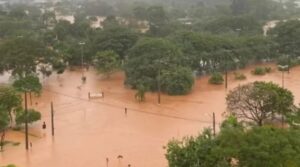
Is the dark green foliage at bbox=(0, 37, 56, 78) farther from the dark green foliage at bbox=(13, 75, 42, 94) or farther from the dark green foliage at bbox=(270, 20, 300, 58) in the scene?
the dark green foliage at bbox=(270, 20, 300, 58)

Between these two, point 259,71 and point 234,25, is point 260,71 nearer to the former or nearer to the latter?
point 259,71

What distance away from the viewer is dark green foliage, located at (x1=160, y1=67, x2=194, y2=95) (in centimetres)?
4072

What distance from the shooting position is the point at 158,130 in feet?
106

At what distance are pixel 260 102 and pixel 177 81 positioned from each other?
39.7 feet

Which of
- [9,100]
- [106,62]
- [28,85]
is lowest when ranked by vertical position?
[9,100]

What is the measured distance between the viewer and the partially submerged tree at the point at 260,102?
95.7 feet

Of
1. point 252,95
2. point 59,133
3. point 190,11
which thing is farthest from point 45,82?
point 190,11

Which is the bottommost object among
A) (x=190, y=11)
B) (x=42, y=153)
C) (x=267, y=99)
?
(x=42, y=153)

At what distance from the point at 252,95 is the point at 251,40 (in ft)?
76.3

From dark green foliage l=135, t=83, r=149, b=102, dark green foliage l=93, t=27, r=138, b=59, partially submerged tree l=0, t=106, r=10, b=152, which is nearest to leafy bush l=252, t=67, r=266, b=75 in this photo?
dark green foliage l=93, t=27, r=138, b=59

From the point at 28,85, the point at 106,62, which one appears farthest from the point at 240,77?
the point at 28,85

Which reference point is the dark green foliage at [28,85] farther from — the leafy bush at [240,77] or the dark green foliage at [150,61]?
the leafy bush at [240,77]

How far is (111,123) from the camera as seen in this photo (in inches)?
1344

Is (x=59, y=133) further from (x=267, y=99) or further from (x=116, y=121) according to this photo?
(x=267, y=99)
